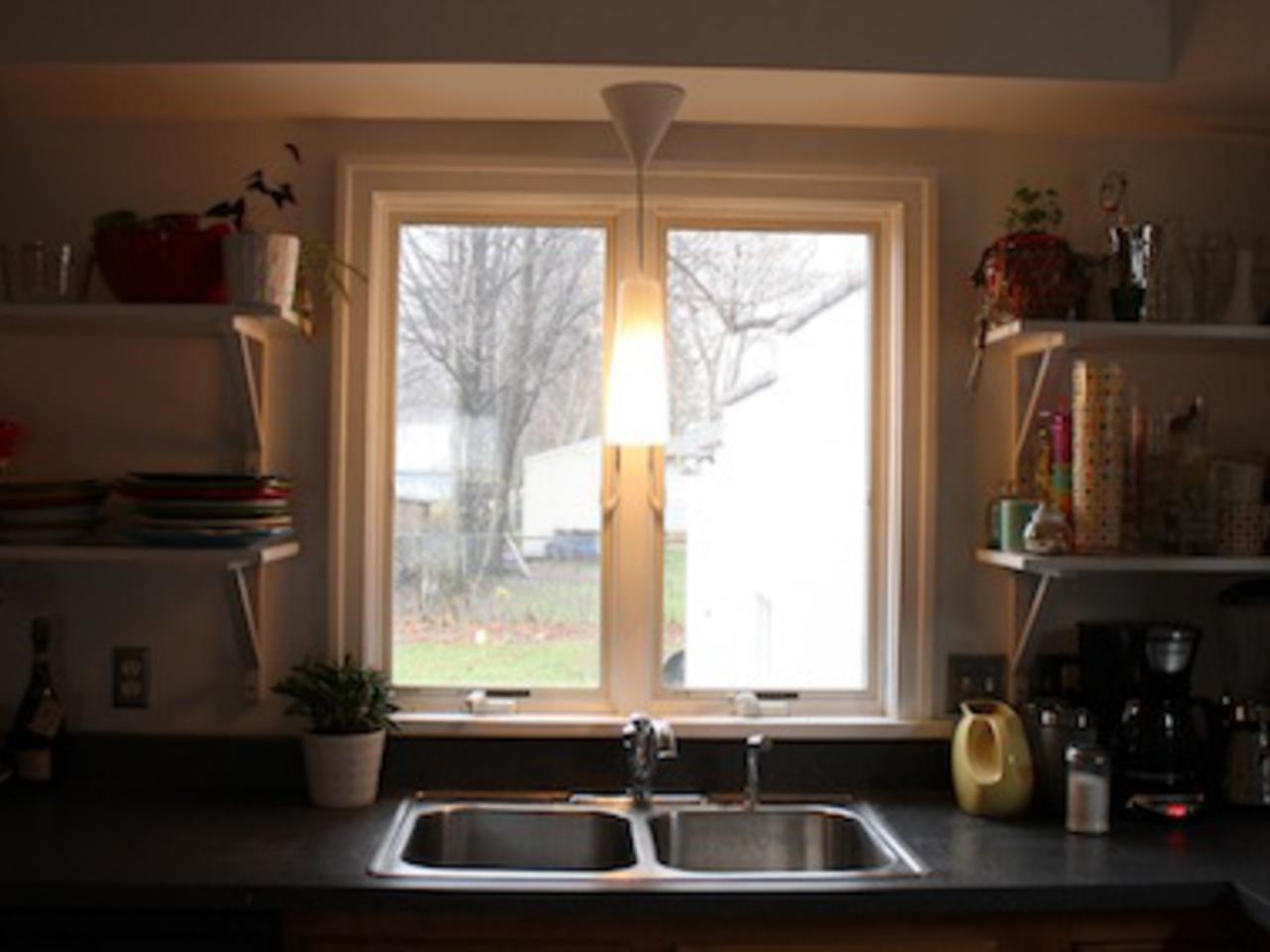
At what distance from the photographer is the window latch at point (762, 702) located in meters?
2.61

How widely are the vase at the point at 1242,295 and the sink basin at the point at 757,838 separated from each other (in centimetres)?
118

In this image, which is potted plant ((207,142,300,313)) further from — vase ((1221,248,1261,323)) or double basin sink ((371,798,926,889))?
vase ((1221,248,1261,323))

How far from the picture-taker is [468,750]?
256 centimetres

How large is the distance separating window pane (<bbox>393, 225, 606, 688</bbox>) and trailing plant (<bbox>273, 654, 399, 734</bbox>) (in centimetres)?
24

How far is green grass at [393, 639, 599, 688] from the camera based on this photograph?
2.67 meters

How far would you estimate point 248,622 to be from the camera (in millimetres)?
2498

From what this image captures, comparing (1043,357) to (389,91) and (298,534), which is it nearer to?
(389,91)

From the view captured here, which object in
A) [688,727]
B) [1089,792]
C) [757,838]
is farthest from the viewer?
[688,727]

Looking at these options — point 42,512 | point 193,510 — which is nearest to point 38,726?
point 42,512

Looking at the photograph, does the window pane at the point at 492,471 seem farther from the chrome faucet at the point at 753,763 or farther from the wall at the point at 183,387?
the chrome faucet at the point at 753,763

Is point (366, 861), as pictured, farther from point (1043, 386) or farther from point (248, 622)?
point (1043, 386)

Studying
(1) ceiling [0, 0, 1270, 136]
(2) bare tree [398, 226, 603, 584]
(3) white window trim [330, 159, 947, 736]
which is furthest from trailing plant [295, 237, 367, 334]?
(1) ceiling [0, 0, 1270, 136]

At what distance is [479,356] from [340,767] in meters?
0.85

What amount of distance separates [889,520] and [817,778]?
53 cm
